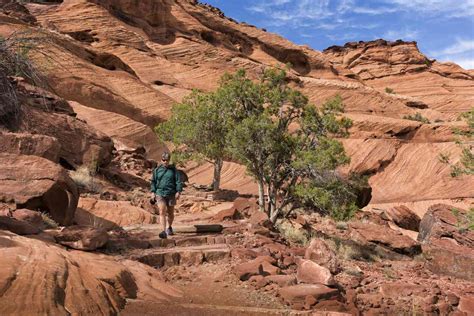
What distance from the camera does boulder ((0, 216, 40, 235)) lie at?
6.50 metres

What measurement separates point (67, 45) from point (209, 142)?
14.5 m

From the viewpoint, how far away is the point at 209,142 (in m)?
23.4

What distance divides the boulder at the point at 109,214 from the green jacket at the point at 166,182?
7.15 ft

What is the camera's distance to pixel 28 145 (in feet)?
38.7

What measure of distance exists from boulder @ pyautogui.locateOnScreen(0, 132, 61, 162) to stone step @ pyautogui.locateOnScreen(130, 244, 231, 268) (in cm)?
562

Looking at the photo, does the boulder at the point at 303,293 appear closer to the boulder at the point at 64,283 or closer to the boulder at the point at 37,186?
the boulder at the point at 64,283

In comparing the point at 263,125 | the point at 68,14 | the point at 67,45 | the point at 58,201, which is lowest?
the point at 58,201

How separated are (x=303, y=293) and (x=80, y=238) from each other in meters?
3.35

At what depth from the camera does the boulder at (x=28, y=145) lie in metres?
11.4

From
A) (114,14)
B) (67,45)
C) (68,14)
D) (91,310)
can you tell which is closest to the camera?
(91,310)

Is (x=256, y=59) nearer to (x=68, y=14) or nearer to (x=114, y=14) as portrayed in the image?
(x=114, y=14)

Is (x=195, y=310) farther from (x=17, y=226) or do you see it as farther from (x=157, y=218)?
(x=157, y=218)

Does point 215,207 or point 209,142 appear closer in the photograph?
point 215,207

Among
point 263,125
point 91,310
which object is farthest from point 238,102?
point 91,310
